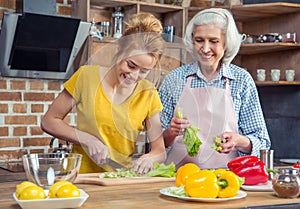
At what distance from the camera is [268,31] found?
4508 millimetres

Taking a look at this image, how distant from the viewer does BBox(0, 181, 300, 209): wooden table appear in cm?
161

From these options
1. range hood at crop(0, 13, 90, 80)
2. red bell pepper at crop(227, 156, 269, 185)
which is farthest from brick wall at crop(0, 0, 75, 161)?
red bell pepper at crop(227, 156, 269, 185)

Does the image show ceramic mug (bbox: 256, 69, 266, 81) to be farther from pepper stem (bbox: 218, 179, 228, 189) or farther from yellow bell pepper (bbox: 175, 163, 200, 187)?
pepper stem (bbox: 218, 179, 228, 189)

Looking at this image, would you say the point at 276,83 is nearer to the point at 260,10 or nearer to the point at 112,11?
the point at 260,10

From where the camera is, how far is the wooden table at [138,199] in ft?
5.28

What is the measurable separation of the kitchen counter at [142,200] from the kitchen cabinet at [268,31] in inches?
98.6

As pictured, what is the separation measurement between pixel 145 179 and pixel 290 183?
1.86 feet

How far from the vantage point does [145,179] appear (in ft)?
6.90

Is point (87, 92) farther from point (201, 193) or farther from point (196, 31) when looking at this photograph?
point (201, 193)

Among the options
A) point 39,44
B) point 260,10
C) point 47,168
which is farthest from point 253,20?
point 47,168

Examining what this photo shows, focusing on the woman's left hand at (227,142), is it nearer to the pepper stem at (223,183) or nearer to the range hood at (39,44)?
the pepper stem at (223,183)

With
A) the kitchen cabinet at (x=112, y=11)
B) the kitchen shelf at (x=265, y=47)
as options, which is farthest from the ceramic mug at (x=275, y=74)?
the kitchen cabinet at (x=112, y=11)

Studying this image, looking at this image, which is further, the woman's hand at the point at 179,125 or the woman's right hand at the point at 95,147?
the woman's hand at the point at 179,125

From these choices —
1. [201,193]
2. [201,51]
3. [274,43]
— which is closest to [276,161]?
[274,43]
